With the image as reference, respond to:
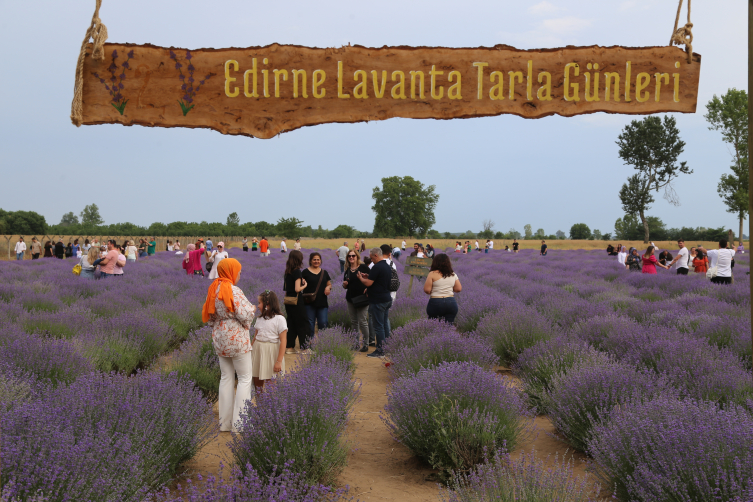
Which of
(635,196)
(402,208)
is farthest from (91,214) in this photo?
(635,196)

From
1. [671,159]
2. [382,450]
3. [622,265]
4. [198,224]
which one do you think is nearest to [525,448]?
[382,450]

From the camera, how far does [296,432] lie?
3.51 metres

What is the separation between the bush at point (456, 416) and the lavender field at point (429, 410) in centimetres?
2

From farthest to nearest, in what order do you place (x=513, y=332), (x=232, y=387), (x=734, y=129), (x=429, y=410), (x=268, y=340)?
(x=734, y=129) → (x=513, y=332) → (x=268, y=340) → (x=232, y=387) → (x=429, y=410)

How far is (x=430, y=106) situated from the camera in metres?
2.44

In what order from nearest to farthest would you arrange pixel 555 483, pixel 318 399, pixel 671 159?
pixel 555 483 < pixel 318 399 < pixel 671 159

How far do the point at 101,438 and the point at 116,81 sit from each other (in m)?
1.86

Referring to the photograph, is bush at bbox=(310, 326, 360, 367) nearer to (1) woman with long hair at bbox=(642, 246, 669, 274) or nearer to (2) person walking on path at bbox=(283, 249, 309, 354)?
(2) person walking on path at bbox=(283, 249, 309, 354)

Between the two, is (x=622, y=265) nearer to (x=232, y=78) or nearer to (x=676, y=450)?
(x=676, y=450)

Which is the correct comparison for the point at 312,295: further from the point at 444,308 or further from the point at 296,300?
the point at 444,308

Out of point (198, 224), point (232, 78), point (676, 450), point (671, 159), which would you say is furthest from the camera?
point (198, 224)

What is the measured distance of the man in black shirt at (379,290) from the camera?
8133 mm

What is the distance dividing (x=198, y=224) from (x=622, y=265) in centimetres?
8620

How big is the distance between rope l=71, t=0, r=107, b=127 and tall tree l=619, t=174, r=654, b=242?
64870 millimetres
